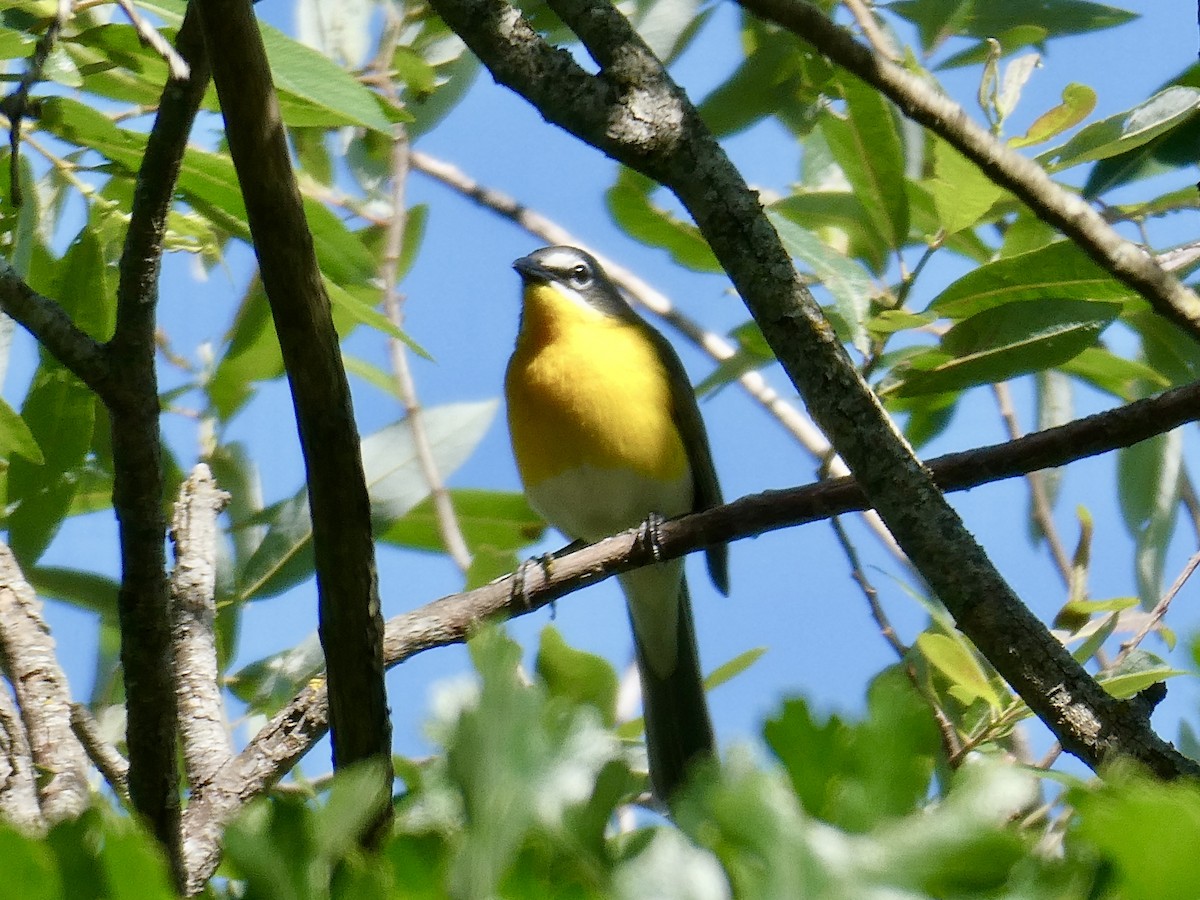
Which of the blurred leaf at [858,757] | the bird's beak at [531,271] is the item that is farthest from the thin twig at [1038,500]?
the blurred leaf at [858,757]

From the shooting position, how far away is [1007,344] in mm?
2949

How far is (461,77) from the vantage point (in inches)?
166

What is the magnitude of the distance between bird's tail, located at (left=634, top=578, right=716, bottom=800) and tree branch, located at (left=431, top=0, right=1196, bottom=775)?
2.29m

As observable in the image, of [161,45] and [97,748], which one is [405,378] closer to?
[97,748]

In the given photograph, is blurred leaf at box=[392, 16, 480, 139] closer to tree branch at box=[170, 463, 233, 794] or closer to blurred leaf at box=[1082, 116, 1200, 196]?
tree branch at box=[170, 463, 233, 794]

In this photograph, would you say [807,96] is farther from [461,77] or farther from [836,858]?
[836,858]

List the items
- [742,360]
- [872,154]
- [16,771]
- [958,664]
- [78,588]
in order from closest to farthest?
[16,771], [958,664], [872,154], [78,588], [742,360]

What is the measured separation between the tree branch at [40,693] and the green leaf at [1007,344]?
1821 millimetres

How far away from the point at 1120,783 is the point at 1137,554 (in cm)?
390

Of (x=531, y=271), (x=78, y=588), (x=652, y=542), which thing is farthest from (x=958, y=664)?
(x=531, y=271)

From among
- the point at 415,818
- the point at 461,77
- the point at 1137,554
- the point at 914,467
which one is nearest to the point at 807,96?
the point at 461,77

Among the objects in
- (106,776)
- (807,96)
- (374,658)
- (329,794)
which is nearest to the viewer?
(329,794)

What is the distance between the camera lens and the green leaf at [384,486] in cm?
355

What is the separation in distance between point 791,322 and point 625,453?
3.01 m
